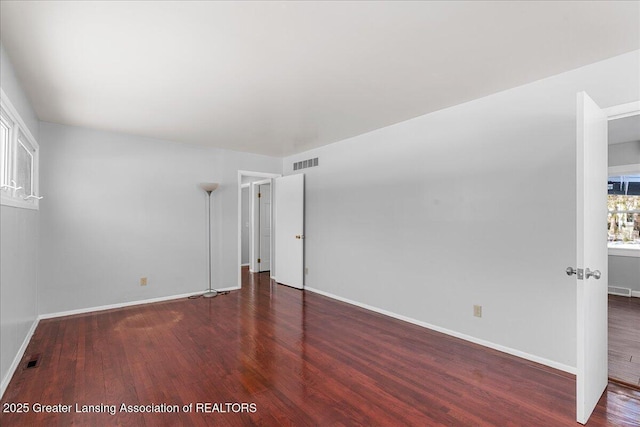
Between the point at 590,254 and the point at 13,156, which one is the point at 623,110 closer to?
the point at 590,254

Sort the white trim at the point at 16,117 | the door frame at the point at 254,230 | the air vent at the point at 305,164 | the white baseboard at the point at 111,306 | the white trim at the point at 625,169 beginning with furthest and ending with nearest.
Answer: the door frame at the point at 254,230
the air vent at the point at 305,164
the white trim at the point at 625,169
the white baseboard at the point at 111,306
the white trim at the point at 16,117

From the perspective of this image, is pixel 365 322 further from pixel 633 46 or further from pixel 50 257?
pixel 50 257

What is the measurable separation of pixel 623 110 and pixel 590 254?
1.20 metres

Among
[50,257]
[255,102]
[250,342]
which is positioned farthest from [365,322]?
[50,257]

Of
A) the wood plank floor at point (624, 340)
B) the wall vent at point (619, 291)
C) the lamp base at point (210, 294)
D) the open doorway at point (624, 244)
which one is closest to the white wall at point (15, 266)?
the lamp base at point (210, 294)

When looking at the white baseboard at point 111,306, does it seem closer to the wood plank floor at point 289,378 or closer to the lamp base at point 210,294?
the lamp base at point 210,294

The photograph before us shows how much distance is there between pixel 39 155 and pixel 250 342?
11.7 feet

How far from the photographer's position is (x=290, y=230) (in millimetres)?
5578

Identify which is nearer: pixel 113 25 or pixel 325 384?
pixel 113 25

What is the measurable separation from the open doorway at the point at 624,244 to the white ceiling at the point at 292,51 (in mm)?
1702

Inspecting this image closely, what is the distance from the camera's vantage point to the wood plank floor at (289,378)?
194 cm

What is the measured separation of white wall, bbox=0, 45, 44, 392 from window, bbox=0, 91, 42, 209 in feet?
0.29

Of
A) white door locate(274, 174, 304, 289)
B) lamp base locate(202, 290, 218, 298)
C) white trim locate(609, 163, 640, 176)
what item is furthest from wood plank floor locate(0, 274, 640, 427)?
white trim locate(609, 163, 640, 176)

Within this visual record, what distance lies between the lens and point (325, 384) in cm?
231
